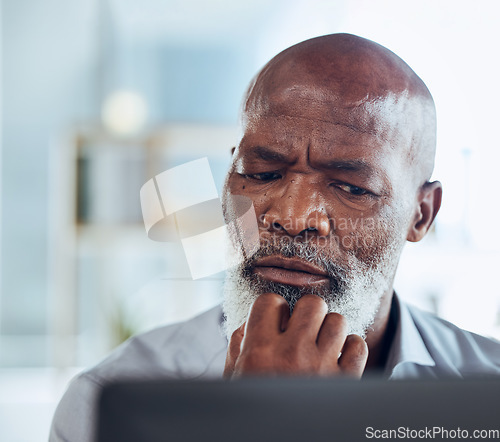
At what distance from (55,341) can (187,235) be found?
57cm

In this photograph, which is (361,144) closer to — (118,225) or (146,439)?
(146,439)

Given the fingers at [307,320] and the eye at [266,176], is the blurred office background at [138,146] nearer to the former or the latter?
the eye at [266,176]

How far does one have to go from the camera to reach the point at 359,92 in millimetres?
546

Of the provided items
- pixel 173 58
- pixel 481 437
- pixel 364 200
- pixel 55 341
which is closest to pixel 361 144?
pixel 364 200

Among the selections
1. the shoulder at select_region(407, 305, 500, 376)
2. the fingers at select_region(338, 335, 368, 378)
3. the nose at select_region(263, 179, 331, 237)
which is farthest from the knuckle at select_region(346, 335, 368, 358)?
the shoulder at select_region(407, 305, 500, 376)

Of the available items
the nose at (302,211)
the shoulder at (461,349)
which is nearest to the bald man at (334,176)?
the nose at (302,211)

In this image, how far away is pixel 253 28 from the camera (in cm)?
83

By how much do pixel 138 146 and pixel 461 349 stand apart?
0.58m

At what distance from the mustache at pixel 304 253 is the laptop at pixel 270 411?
23 cm

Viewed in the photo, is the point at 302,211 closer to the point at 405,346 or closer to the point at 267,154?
the point at 267,154

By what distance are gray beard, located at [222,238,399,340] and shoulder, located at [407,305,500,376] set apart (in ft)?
0.38

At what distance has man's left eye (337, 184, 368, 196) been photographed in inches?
21.4

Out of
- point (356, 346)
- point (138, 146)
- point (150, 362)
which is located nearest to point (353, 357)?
point (356, 346)

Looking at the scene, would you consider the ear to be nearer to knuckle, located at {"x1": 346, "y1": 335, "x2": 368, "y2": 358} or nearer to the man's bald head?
the man's bald head
